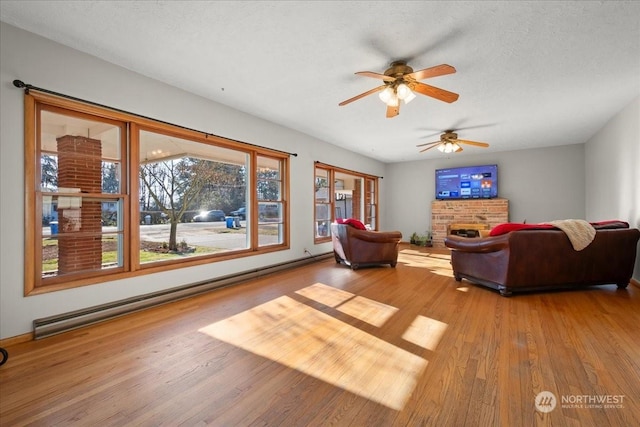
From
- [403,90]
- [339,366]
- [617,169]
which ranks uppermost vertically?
[403,90]

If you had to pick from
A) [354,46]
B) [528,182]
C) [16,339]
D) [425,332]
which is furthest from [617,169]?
[16,339]

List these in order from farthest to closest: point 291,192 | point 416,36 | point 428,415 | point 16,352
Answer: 1. point 291,192
2. point 416,36
3. point 16,352
4. point 428,415

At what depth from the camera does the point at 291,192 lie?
5148mm

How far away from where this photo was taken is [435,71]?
8.16 ft

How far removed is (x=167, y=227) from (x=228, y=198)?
0.99 m

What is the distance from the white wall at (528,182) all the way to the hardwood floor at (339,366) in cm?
423

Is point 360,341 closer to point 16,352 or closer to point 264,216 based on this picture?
point 16,352

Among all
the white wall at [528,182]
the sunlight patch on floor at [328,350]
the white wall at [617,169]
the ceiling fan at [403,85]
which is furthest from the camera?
the white wall at [528,182]

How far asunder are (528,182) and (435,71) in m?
6.18

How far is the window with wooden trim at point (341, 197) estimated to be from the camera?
247 inches

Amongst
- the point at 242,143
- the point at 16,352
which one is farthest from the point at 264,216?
the point at 16,352

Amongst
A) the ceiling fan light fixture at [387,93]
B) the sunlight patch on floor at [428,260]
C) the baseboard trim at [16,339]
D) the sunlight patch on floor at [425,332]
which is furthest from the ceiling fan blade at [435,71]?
the baseboard trim at [16,339]

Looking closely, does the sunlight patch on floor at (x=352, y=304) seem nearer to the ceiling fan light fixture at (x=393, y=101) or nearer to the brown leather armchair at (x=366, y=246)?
the brown leather armchair at (x=366, y=246)

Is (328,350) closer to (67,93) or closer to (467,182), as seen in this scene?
(67,93)
